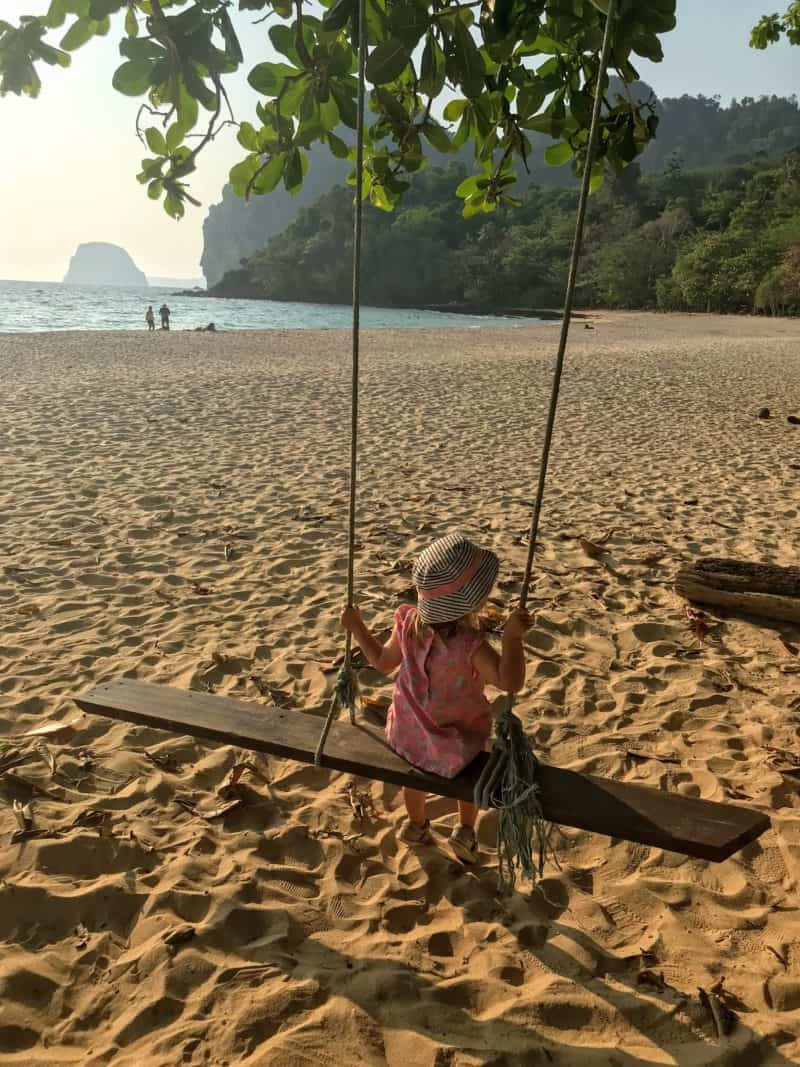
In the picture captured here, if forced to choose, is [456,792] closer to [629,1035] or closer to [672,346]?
[629,1035]

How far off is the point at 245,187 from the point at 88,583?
127 inches

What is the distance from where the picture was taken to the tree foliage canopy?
5.78ft

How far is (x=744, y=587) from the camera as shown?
445cm

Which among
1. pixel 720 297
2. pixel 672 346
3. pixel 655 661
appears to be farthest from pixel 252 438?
pixel 720 297

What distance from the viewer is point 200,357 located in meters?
18.6

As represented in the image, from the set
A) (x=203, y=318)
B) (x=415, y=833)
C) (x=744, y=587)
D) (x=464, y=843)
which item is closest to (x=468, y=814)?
(x=464, y=843)

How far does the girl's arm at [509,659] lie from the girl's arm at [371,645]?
0.30 metres

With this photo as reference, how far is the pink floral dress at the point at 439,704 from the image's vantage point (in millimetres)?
2188

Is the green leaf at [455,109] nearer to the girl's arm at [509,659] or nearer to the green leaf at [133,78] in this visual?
the green leaf at [133,78]

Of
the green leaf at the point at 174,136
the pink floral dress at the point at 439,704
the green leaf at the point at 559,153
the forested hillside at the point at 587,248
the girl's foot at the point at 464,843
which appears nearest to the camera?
the green leaf at the point at 174,136

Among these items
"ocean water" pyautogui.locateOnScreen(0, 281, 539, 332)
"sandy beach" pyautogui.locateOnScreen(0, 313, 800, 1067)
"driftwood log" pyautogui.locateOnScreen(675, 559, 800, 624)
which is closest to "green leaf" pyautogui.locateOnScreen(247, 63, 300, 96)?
"sandy beach" pyautogui.locateOnScreen(0, 313, 800, 1067)

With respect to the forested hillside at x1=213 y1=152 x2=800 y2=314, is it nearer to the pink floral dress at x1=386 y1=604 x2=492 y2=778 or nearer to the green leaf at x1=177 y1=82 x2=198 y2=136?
the green leaf at x1=177 y1=82 x2=198 y2=136

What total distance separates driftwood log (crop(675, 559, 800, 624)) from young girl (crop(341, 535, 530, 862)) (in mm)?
2765

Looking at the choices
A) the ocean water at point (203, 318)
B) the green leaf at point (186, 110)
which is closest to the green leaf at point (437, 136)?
the green leaf at point (186, 110)
